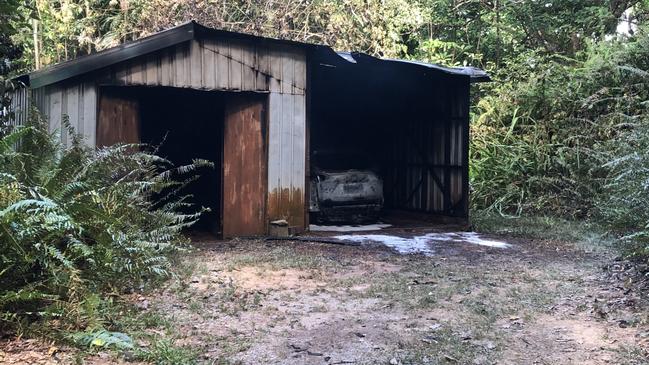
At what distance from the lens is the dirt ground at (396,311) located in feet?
13.6

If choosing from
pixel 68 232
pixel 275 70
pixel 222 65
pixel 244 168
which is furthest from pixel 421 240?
pixel 68 232

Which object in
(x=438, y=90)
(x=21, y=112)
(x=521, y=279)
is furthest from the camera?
(x=438, y=90)

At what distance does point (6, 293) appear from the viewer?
4.06m

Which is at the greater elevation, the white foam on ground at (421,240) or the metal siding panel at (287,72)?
the metal siding panel at (287,72)

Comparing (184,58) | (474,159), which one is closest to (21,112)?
(184,58)

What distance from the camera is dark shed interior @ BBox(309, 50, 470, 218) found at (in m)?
11.0

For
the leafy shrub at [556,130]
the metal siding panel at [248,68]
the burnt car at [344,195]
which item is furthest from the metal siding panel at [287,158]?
the leafy shrub at [556,130]

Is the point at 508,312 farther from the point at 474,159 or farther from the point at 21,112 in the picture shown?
the point at 474,159

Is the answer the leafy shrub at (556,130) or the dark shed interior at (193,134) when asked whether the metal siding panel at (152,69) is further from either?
the leafy shrub at (556,130)

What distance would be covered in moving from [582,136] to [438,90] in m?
3.37

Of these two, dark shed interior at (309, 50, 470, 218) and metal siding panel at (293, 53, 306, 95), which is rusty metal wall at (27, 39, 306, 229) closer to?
metal siding panel at (293, 53, 306, 95)

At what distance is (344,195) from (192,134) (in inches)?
135

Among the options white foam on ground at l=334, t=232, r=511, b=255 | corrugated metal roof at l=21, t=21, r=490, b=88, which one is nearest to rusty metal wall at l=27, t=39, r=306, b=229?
corrugated metal roof at l=21, t=21, r=490, b=88

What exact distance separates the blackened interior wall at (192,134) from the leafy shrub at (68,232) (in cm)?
456
